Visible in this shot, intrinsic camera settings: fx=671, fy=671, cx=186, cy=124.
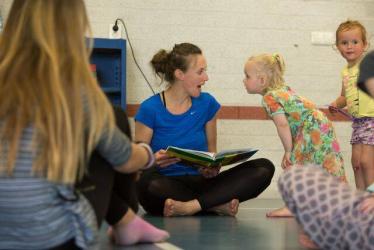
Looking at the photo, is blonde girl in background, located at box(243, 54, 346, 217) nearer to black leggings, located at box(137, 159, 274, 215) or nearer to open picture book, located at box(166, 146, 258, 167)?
black leggings, located at box(137, 159, 274, 215)

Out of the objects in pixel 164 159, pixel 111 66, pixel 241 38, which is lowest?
pixel 164 159

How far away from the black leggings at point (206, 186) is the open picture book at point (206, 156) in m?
0.18

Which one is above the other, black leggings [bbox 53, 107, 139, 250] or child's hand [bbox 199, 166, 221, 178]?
black leggings [bbox 53, 107, 139, 250]

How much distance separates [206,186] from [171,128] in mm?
378

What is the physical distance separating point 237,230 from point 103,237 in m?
0.65

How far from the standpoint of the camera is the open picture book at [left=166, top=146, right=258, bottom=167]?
3.17 m

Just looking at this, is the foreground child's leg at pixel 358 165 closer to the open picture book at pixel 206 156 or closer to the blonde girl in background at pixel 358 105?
the blonde girl in background at pixel 358 105

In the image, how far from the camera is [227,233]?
2.79 m

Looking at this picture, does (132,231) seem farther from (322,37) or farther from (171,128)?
(322,37)

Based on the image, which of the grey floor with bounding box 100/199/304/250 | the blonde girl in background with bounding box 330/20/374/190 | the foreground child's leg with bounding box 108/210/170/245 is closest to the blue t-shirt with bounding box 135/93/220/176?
the grey floor with bounding box 100/199/304/250

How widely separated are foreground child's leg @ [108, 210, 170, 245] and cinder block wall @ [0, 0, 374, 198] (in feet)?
9.39

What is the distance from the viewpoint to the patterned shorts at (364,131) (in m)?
4.14

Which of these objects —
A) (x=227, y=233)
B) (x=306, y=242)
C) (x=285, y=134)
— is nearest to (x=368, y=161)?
(x=285, y=134)

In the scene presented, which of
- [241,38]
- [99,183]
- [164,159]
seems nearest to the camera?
[99,183]
